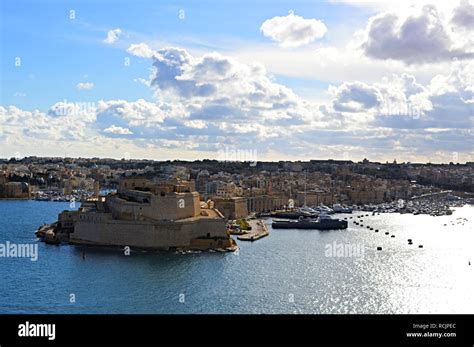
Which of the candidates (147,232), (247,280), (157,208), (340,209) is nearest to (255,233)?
(157,208)

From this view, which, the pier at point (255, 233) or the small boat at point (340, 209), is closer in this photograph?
the pier at point (255, 233)

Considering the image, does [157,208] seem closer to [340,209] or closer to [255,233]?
[255,233]

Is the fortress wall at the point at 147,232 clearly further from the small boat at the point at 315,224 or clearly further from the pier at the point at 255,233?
the small boat at the point at 315,224

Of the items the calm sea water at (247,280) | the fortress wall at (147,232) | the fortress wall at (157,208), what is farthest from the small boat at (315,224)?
the fortress wall at (147,232)

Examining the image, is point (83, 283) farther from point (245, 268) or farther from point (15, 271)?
point (245, 268)

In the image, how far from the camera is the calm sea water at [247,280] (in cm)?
1238

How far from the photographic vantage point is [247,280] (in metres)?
14.7

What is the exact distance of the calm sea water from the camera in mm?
12375

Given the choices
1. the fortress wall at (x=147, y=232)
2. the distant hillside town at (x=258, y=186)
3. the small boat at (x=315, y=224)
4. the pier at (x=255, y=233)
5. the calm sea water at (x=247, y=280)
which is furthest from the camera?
the distant hillside town at (x=258, y=186)

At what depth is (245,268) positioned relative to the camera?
16281 millimetres

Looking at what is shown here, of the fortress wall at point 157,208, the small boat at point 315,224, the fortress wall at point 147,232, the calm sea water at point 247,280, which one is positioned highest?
the fortress wall at point 157,208
